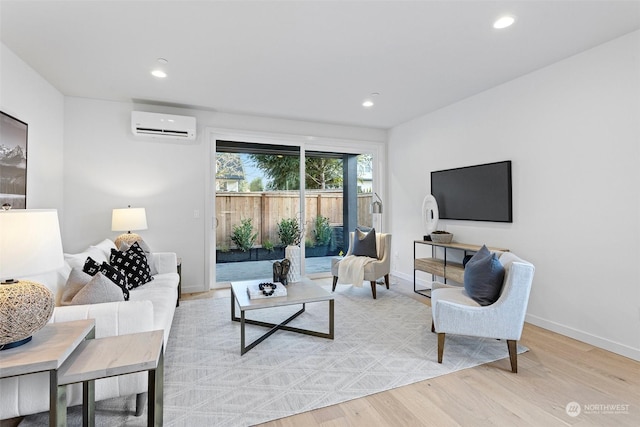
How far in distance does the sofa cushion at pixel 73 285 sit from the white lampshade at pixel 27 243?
650mm

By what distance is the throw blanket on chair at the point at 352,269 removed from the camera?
396 centimetres

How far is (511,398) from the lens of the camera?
192 centimetres

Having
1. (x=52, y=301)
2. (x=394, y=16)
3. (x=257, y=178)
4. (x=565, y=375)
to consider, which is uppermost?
(x=394, y=16)

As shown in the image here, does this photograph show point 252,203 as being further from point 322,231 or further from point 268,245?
point 322,231

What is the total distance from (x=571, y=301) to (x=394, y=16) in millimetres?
2912

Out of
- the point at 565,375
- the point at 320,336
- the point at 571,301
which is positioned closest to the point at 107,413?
the point at 320,336

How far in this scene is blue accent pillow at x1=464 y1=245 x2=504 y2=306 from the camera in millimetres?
2363

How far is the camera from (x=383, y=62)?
2.91 metres

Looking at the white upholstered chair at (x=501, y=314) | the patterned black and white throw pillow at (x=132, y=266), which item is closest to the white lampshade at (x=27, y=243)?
the patterned black and white throw pillow at (x=132, y=266)

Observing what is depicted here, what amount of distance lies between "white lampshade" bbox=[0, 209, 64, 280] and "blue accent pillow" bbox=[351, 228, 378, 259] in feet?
11.3

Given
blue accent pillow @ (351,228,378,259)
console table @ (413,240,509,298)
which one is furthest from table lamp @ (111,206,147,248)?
console table @ (413,240,509,298)

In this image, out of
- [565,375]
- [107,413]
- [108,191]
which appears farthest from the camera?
[108,191]

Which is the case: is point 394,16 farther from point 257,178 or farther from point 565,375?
point 257,178

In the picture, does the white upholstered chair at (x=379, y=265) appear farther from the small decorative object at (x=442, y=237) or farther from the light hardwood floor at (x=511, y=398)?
the light hardwood floor at (x=511, y=398)
